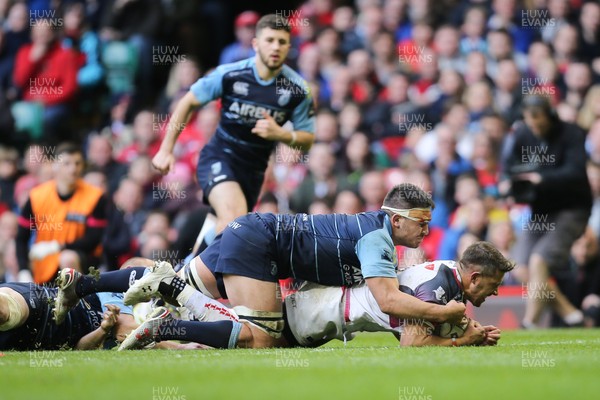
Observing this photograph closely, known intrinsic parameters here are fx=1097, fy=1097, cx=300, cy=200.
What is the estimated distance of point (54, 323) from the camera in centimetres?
828

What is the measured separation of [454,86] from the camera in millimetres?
15117

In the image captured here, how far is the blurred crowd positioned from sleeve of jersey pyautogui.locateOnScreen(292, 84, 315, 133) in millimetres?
3124

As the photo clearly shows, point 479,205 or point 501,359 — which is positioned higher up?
point 479,205

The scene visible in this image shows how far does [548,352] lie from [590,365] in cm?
117

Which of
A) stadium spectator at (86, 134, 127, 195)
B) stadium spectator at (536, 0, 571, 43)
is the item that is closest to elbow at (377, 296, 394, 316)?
stadium spectator at (536, 0, 571, 43)

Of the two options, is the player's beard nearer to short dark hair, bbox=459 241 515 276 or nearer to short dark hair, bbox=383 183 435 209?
short dark hair, bbox=383 183 435 209

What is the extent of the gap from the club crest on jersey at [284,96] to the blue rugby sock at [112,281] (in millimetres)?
2908

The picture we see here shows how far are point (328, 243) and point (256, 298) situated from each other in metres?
0.67

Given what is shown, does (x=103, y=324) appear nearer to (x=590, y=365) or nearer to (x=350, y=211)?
(x=590, y=365)

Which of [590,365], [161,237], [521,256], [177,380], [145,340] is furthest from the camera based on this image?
[161,237]

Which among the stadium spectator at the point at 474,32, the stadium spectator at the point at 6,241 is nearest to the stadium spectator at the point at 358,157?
the stadium spectator at the point at 474,32

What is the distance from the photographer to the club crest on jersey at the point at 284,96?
34.9 feet

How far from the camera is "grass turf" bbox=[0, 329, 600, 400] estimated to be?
551 centimetres

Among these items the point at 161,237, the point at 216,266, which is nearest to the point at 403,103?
the point at 161,237
